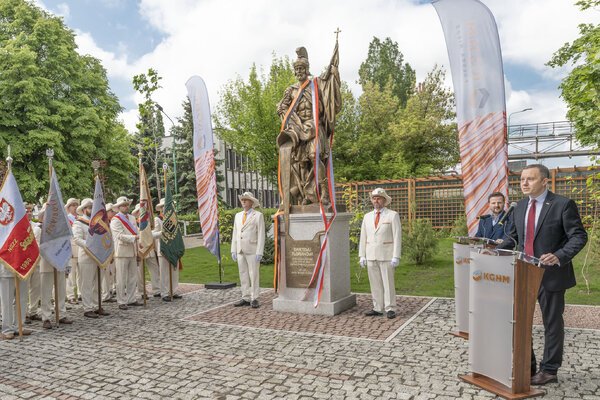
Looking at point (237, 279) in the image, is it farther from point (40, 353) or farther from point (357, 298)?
point (40, 353)

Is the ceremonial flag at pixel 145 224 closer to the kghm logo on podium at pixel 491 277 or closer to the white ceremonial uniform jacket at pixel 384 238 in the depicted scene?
the white ceremonial uniform jacket at pixel 384 238

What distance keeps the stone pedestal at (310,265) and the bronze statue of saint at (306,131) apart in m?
0.46

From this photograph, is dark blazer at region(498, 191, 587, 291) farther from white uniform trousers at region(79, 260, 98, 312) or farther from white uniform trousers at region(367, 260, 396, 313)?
white uniform trousers at region(79, 260, 98, 312)

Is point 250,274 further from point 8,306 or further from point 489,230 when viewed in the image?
point 489,230

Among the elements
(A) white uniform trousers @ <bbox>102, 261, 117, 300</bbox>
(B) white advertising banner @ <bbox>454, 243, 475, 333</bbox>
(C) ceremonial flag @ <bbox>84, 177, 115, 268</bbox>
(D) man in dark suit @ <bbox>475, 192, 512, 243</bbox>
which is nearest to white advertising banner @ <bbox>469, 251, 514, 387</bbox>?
(B) white advertising banner @ <bbox>454, 243, 475, 333</bbox>

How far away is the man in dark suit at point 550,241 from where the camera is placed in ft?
14.0

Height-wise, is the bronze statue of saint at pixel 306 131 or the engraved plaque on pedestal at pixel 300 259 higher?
the bronze statue of saint at pixel 306 131

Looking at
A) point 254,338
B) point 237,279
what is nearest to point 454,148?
point 237,279

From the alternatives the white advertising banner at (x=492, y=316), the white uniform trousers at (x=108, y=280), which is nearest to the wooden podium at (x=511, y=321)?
the white advertising banner at (x=492, y=316)

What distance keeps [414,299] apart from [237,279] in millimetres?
5287

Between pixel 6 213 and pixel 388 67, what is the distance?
1598 inches

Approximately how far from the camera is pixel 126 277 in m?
9.31

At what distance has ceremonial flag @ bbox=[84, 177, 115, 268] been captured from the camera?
27.3 feet

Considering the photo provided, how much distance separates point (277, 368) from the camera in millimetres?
5160
